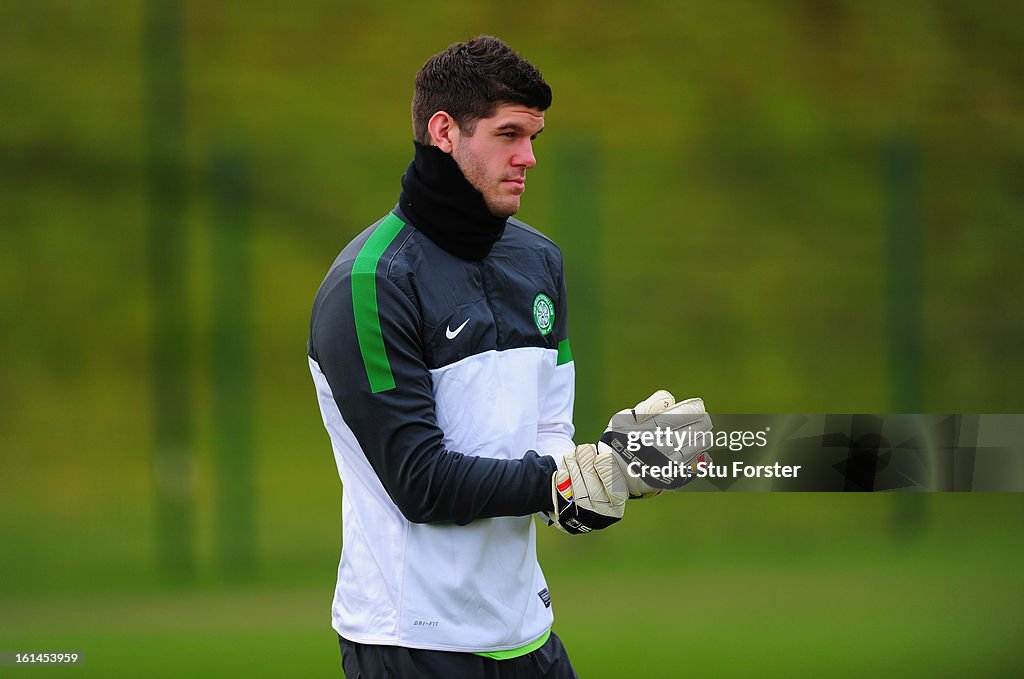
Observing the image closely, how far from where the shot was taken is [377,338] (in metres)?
1.52

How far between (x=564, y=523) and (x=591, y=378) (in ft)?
8.46

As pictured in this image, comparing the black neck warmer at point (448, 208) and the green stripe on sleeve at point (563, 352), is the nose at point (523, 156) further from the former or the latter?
the green stripe on sleeve at point (563, 352)

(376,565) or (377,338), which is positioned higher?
(377,338)

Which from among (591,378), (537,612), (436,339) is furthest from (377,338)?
(591,378)

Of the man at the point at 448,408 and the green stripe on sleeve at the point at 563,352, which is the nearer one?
the man at the point at 448,408

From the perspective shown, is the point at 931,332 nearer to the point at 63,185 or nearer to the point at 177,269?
the point at 177,269

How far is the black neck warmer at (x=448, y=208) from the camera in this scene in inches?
63.7

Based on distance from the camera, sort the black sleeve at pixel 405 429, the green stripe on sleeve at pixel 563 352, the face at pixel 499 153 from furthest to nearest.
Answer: the green stripe on sleeve at pixel 563 352, the face at pixel 499 153, the black sleeve at pixel 405 429

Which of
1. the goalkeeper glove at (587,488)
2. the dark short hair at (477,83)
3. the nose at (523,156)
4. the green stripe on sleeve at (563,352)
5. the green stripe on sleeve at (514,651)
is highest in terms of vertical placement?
the dark short hair at (477,83)

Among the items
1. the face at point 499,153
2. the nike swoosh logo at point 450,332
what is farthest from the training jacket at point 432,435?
the face at point 499,153

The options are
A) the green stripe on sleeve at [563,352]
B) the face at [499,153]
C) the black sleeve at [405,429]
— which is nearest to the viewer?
the black sleeve at [405,429]

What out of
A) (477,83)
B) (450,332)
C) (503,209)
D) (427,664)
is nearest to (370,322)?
(450,332)

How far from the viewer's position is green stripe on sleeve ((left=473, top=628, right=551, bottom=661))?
1.63m

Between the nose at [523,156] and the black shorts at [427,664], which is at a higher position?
the nose at [523,156]
